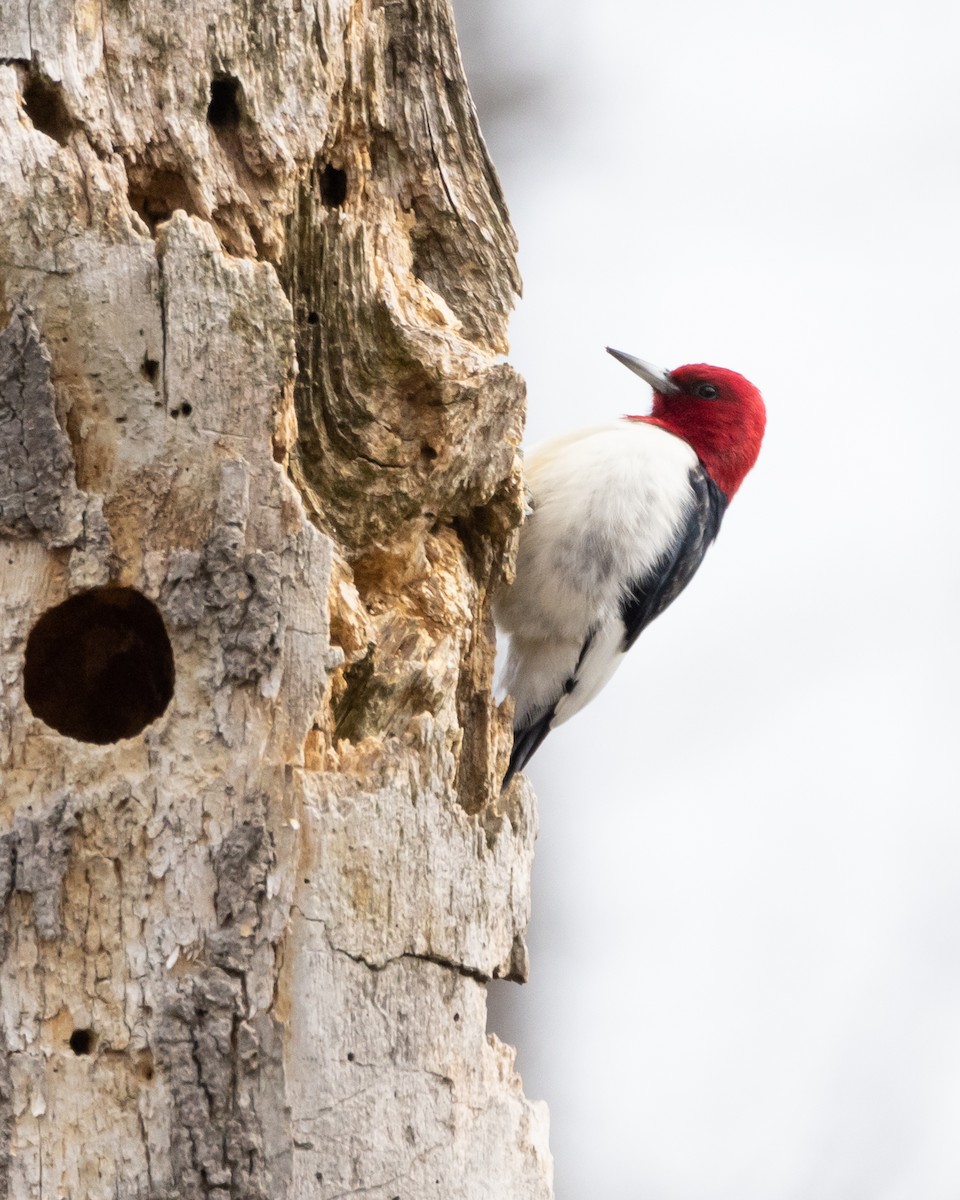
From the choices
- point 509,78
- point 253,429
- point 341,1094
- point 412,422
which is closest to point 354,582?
point 412,422

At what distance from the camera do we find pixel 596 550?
12.5ft

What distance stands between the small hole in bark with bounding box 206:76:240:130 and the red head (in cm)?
208

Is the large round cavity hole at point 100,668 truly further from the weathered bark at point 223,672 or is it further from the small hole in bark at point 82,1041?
the small hole in bark at point 82,1041

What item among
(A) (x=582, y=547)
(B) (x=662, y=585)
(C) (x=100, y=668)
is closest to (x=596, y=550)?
(A) (x=582, y=547)

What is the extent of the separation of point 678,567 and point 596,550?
41cm

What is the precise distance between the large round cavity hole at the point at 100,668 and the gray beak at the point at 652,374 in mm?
2401

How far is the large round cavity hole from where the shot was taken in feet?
7.80

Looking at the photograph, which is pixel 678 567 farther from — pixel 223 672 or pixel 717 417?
pixel 223 672

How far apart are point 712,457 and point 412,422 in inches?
74.2

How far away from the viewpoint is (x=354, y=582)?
8.86 ft

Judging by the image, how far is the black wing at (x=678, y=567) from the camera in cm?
405

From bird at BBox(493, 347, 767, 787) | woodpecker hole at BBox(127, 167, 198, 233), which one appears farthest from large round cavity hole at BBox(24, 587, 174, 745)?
bird at BBox(493, 347, 767, 787)

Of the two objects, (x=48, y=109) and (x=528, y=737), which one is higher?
(x=48, y=109)

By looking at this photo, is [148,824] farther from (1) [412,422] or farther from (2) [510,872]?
(1) [412,422]
